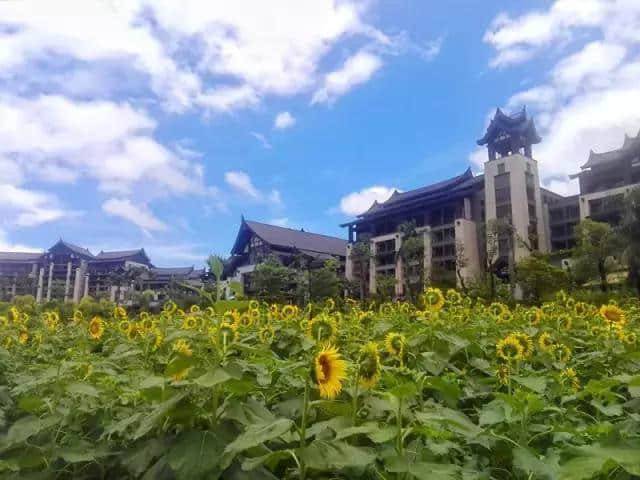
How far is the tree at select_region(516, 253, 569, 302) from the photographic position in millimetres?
22812

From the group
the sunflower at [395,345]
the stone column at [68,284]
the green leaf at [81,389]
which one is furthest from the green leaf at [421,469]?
the stone column at [68,284]

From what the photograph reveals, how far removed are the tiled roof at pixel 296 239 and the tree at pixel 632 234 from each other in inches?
954

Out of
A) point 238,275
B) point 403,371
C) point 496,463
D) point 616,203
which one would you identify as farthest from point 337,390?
point 238,275

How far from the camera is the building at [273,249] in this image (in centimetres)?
3916

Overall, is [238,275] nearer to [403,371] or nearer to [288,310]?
[288,310]

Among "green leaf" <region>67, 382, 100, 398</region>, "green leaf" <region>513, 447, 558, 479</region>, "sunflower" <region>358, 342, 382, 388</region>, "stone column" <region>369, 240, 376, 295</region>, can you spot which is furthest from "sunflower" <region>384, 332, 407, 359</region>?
"stone column" <region>369, 240, 376, 295</region>

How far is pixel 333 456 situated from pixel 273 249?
38462 millimetres

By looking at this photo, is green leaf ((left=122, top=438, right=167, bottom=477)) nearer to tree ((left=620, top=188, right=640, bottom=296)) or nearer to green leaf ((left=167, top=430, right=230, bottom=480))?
green leaf ((left=167, top=430, right=230, bottom=480))

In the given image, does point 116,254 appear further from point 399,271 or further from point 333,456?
point 333,456

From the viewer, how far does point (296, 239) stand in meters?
42.4

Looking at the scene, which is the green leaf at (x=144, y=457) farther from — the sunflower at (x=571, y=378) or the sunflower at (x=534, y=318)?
the sunflower at (x=534, y=318)

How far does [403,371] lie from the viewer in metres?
1.56

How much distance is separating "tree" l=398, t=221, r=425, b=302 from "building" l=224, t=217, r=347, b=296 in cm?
677

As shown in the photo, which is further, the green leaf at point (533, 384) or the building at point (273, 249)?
the building at point (273, 249)
